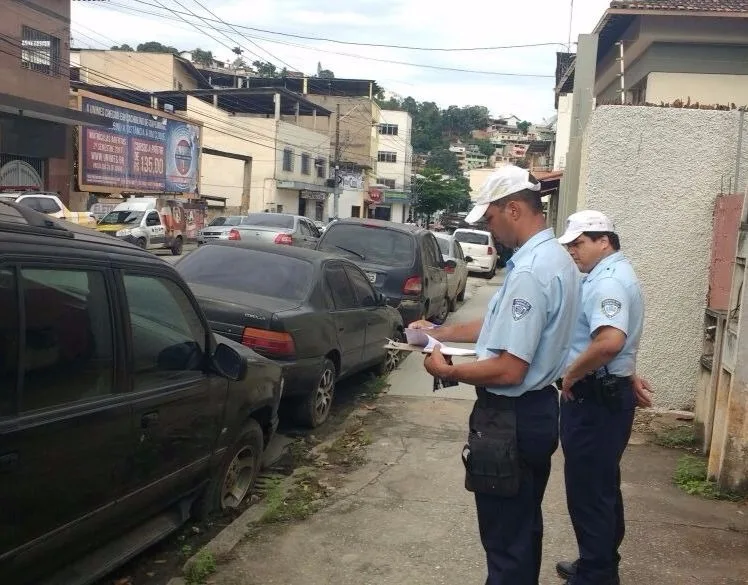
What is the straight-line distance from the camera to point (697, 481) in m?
5.30

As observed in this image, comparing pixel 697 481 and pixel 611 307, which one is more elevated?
pixel 611 307

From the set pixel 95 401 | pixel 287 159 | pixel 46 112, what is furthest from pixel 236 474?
pixel 287 159

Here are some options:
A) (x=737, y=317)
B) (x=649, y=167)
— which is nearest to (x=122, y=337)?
(x=737, y=317)

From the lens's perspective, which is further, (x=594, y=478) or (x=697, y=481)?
(x=697, y=481)

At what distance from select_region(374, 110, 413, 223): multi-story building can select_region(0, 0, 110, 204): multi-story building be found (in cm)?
4555

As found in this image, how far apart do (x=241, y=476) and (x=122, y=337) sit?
1845 mm

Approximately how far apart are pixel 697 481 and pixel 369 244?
6.18m

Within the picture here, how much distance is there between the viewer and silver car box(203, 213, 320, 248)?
18.0 meters

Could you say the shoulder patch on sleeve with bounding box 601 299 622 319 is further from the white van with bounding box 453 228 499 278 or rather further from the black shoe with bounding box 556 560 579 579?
the white van with bounding box 453 228 499 278

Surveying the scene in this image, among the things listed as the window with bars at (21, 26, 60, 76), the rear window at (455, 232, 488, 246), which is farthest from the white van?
the window with bars at (21, 26, 60, 76)

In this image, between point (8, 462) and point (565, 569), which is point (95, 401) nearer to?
point (8, 462)

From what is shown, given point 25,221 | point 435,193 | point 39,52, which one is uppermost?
point 39,52

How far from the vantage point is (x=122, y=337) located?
337 centimetres

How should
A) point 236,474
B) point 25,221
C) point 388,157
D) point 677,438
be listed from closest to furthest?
point 25,221, point 236,474, point 677,438, point 388,157
